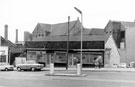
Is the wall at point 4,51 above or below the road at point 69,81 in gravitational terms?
above

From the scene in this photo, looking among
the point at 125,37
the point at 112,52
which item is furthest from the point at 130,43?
the point at 112,52

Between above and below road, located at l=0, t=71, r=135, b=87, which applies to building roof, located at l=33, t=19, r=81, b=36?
above

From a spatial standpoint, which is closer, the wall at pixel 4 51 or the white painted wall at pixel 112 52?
the white painted wall at pixel 112 52

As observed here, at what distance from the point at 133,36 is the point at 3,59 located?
3348 centimetres

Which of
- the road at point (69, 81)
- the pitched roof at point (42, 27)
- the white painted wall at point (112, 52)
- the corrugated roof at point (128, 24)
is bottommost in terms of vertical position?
the road at point (69, 81)

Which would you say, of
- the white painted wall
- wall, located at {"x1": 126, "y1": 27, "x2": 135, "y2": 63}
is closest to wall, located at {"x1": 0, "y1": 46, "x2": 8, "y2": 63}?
the white painted wall

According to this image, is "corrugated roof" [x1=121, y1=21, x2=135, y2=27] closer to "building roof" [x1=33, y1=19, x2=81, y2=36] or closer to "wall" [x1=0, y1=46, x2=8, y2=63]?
"building roof" [x1=33, y1=19, x2=81, y2=36]

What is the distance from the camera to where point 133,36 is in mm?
75375

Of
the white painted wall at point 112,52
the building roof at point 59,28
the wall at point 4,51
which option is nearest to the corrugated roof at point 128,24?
the building roof at point 59,28

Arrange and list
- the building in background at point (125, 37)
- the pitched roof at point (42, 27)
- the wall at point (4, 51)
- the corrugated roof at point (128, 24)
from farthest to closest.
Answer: the pitched roof at point (42, 27), the corrugated roof at point (128, 24), the building in background at point (125, 37), the wall at point (4, 51)

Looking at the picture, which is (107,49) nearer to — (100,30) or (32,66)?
(32,66)

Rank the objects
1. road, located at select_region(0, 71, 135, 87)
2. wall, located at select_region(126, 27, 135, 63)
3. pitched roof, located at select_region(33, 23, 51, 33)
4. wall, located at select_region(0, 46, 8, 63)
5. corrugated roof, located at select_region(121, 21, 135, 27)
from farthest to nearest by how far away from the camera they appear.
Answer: pitched roof, located at select_region(33, 23, 51, 33), corrugated roof, located at select_region(121, 21, 135, 27), wall, located at select_region(126, 27, 135, 63), wall, located at select_region(0, 46, 8, 63), road, located at select_region(0, 71, 135, 87)

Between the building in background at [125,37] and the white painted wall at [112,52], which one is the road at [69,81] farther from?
the building in background at [125,37]

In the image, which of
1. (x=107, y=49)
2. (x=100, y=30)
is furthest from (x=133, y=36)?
(x=107, y=49)
